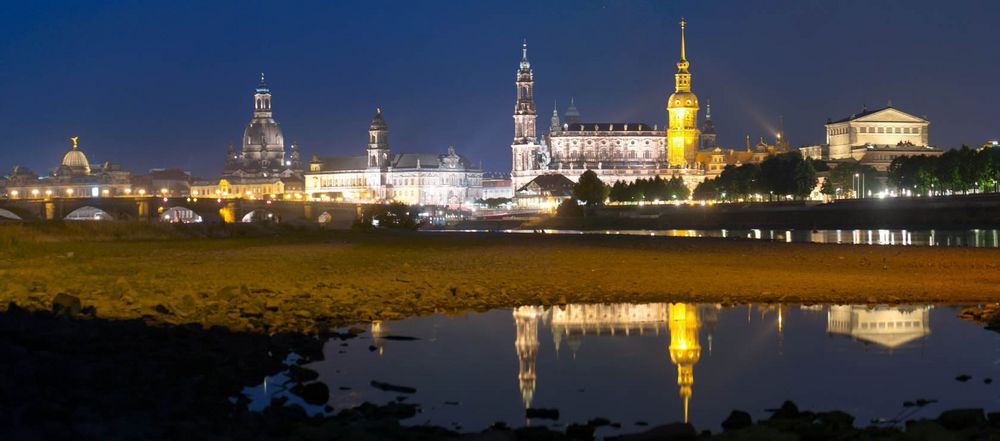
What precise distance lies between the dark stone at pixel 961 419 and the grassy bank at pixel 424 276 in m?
12.3

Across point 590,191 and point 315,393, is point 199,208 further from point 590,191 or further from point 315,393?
point 315,393

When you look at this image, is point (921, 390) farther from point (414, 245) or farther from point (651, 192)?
point (651, 192)

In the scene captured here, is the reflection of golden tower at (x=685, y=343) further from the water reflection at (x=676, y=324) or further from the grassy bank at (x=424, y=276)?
the grassy bank at (x=424, y=276)

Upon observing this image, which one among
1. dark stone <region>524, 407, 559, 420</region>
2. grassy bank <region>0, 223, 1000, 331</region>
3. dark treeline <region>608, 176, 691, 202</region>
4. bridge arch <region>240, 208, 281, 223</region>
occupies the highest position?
dark treeline <region>608, 176, 691, 202</region>

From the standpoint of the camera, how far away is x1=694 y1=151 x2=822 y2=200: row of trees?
416 ft

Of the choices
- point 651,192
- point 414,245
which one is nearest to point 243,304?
point 414,245

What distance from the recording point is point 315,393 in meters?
16.7

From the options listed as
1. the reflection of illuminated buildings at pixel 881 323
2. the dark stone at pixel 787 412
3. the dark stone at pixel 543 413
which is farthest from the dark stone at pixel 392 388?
the reflection of illuminated buildings at pixel 881 323

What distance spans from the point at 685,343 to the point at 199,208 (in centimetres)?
11317

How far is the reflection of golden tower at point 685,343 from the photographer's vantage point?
1866cm

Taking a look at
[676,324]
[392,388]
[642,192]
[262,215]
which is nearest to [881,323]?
[676,324]

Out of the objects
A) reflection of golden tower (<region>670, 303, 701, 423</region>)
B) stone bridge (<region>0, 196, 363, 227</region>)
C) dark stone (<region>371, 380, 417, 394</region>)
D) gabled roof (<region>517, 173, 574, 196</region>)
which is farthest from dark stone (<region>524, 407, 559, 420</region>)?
gabled roof (<region>517, 173, 574, 196</region>)

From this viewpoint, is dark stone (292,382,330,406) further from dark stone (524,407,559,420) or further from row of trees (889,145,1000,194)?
row of trees (889,145,1000,194)

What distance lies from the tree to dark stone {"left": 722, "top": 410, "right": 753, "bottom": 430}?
132m
